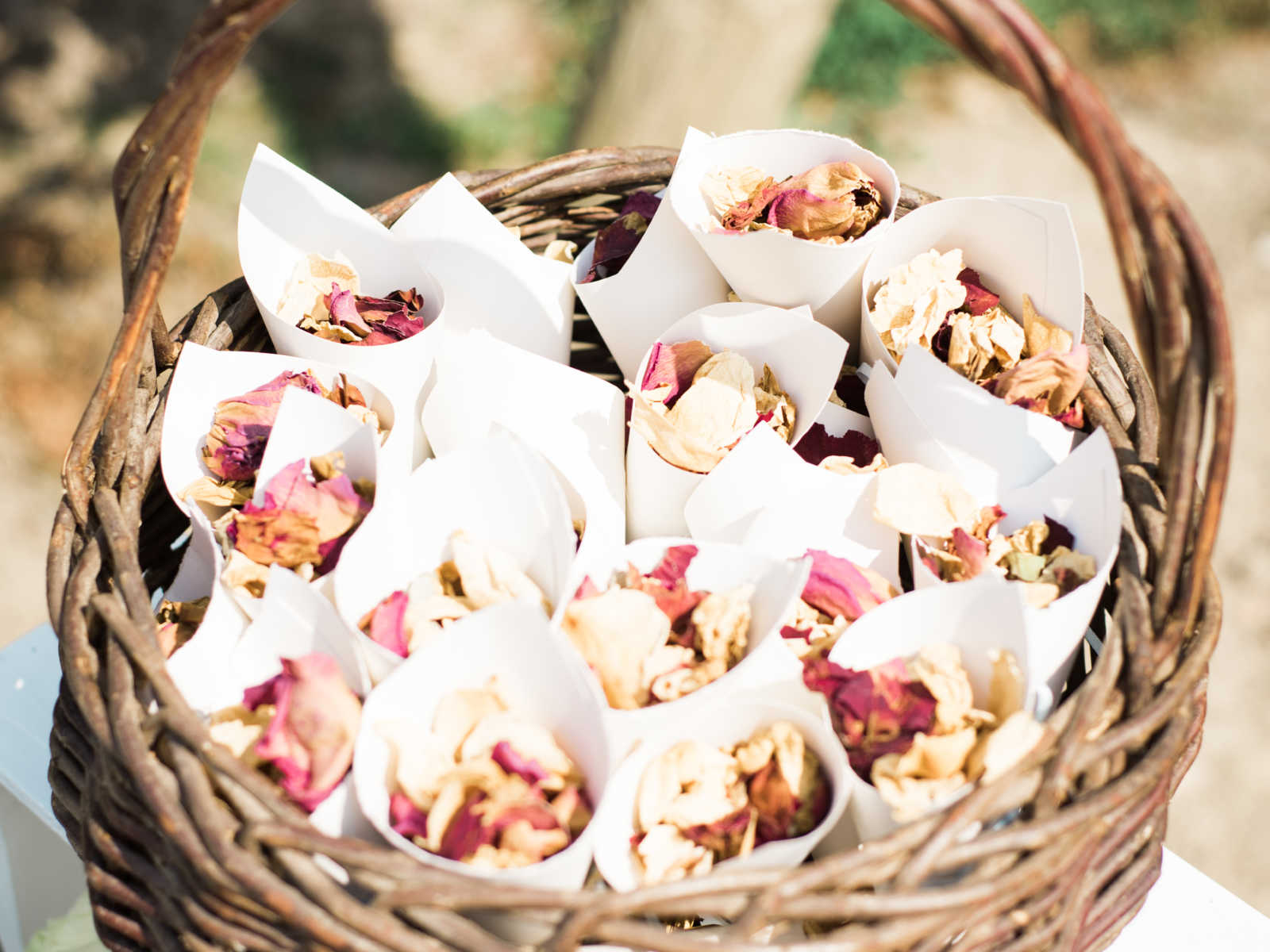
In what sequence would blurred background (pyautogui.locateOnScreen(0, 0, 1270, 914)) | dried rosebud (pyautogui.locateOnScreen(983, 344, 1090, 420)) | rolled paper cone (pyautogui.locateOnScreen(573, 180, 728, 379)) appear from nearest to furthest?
1. dried rosebud (pyautogui.locateOnScreen(983, 344, 1090, 420))
2. rolled paper cone (pyautogui.locateOnScreen(573, 180, 728, 379))
3. blurred background (pyautogui.locateOnScreen(0, 0, 1270, 914))

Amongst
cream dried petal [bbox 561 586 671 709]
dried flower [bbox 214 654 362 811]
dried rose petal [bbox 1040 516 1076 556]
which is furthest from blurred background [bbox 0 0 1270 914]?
dried flower [bbox 214 654 362 811]

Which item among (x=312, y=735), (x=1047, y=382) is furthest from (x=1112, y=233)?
(x=312, y=735)

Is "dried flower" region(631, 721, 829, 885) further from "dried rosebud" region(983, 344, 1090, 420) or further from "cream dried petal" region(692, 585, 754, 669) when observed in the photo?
→ "dried rosebud" region(983, 344, 1090, 420)

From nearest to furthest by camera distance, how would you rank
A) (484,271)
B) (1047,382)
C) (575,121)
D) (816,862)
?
(816,862) → (1047,382) → (484,271) → (575,121)

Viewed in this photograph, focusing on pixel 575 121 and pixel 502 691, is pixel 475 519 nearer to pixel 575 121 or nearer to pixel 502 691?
pixel 502 691

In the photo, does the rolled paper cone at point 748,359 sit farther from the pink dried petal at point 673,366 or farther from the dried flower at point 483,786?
the dried flower at point 483,786

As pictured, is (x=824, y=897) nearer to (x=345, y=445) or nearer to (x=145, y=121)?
(x=345, y=445)
